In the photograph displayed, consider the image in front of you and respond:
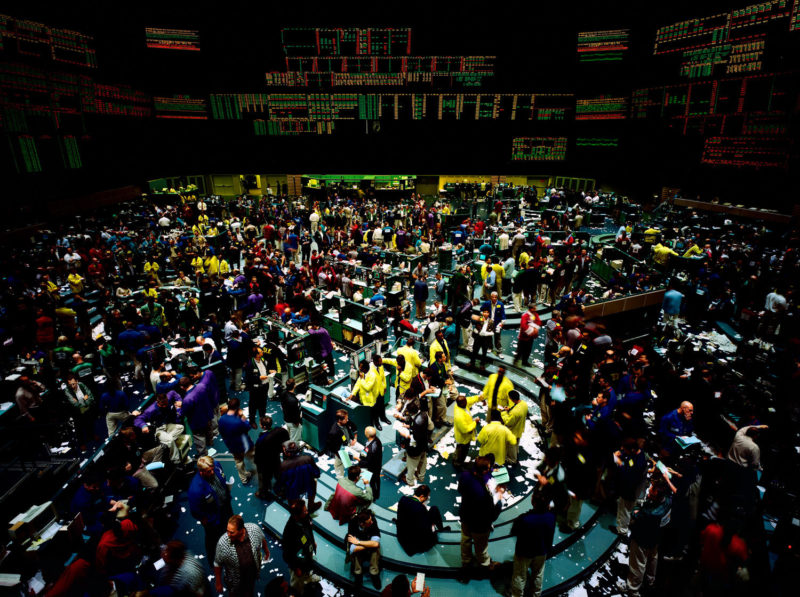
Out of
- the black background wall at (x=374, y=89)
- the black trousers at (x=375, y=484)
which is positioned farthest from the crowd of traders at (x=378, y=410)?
the black background wall at (x=374, y=89)

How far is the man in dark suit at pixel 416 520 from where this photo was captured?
528 cm

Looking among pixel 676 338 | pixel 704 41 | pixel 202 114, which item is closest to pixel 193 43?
pixel 202 114

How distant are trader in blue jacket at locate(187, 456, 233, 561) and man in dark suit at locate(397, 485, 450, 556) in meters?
2.41

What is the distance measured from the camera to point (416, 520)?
5312mm

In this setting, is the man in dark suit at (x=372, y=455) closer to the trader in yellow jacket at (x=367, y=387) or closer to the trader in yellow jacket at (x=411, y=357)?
the trader in yellow jacket at (x=367, y=387)

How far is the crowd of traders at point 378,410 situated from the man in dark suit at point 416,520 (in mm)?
101

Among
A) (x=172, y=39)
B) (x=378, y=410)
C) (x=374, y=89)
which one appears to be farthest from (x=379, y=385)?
(x=172, y=39)

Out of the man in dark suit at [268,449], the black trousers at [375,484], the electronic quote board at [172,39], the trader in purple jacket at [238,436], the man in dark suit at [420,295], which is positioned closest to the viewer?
the man in dark suit at [268,449]

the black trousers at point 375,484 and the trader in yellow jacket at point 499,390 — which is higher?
the trader in yellow jacket at point 499,390

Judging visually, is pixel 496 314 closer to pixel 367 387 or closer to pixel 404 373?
pixel 404 373

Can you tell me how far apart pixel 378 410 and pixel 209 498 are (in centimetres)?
353

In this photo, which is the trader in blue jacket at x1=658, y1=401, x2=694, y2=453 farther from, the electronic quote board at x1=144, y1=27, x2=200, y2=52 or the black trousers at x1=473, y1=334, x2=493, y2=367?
the electronic quote board at x1=144, y1=27, x2=200, y2=52

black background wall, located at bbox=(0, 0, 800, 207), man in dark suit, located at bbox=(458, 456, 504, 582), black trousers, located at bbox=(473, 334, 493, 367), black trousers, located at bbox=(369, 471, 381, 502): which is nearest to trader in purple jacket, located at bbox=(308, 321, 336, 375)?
black trousers, located at bbox=(369, 471, 381, 502)

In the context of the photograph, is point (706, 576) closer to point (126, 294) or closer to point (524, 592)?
point (524, 592)
